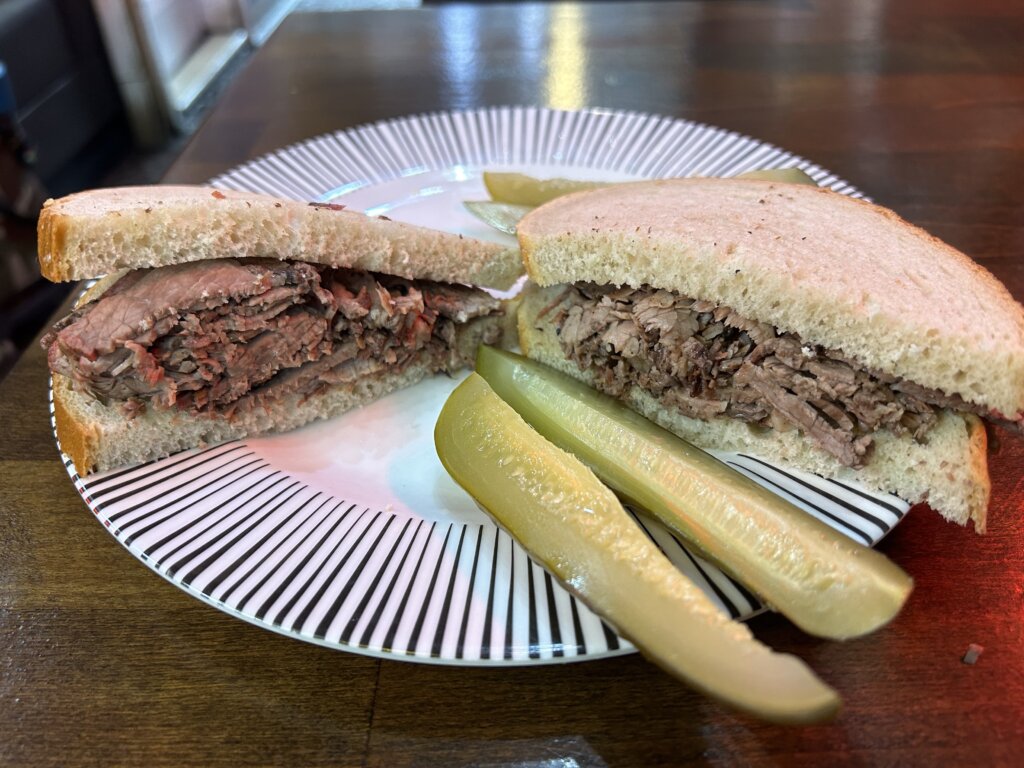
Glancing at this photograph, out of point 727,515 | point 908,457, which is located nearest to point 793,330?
point 908,457

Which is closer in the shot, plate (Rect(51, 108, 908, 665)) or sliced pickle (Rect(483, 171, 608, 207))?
plate (Rect(51, 108, 908, 665))

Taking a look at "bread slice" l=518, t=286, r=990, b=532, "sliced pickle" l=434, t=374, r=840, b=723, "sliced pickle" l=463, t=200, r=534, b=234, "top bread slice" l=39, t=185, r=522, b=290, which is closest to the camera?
"sliced pickle" l=434, t=374, r=840, b=723

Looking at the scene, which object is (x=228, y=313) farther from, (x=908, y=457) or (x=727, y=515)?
(x=908, y=457)

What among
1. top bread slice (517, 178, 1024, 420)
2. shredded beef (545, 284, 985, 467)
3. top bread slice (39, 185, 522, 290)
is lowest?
shredded beef (545, 284, 985, 467)

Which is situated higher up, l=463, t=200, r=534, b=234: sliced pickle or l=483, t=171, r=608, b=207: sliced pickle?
l=483, t=171, r=608, b=207: sliced pickle

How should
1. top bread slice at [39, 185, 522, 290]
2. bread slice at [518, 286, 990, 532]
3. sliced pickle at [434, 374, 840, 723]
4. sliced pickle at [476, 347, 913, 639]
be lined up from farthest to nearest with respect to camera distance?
1. top bread slice at [39, 185, 522, 290]
2. bread slice at [518, 286, 990, 532]
3. sliced pickle at [476, 347, 913, 639]
4. sliced pickle at [434, 374, 840, 723]

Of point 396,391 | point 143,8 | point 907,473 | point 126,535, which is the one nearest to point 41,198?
point 143,8

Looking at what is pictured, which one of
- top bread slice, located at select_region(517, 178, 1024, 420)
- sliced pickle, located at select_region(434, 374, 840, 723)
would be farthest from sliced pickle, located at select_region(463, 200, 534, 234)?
sliced pickle, located at select_region(434, 374, 840, 723)

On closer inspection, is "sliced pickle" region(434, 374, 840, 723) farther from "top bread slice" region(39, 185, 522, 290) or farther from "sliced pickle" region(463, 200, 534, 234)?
"sliced pickle" region(463, 200, 534, 234)
